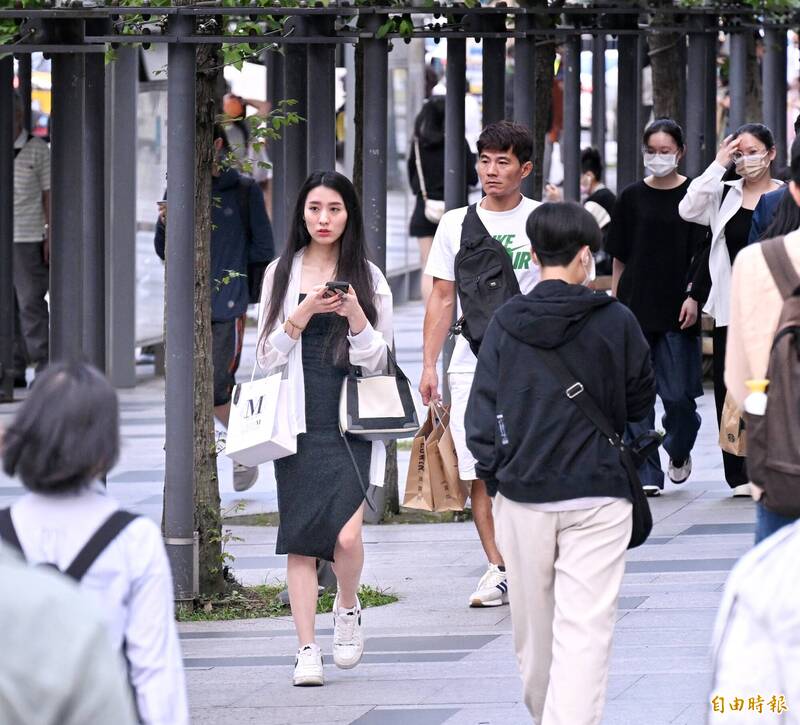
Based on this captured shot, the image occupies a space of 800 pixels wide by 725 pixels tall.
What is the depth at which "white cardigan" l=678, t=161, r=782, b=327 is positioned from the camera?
8.66 metres

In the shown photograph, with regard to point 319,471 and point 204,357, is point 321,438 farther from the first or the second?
point 204,357

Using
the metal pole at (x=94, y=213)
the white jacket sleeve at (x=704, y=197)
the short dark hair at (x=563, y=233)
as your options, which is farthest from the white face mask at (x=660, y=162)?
the short dark hair at (x=563, y=233)

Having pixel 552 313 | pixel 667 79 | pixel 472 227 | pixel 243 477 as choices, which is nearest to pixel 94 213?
pixel 472 227

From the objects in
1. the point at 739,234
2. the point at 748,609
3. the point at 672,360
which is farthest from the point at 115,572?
the point at 672,360

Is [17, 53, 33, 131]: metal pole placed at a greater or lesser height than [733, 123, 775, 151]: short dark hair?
greater

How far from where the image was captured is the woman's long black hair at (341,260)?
6184 millimetres

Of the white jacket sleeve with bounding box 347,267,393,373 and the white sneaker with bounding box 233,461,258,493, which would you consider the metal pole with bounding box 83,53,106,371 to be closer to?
the white jacket sleeve with bounding box 347,267,393,373

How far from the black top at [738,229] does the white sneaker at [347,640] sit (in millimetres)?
3327

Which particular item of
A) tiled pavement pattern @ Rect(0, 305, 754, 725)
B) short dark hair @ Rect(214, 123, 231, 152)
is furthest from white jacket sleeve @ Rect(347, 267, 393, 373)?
short dark hair @ Rect(214, 123, 231, 152)

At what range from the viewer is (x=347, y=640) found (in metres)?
6.13

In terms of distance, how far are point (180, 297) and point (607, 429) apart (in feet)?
8.51

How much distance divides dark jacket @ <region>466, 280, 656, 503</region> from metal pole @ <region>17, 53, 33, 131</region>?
19.2ft

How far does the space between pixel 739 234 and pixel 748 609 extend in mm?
5387

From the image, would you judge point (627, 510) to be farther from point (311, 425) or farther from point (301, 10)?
point (301, 10)
